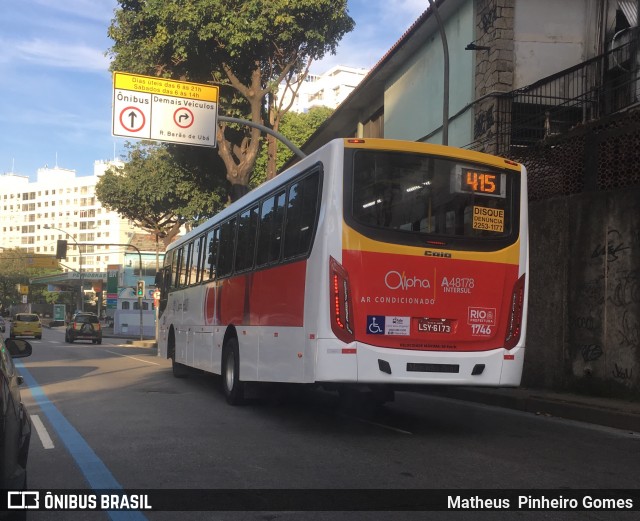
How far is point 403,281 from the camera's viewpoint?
7547 mm

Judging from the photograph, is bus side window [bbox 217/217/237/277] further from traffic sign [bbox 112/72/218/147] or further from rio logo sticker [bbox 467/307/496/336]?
traffic sign [bbox 112/72/218/147]

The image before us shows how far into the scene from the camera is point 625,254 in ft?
33.8

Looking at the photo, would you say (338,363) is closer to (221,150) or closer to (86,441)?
(86,441)

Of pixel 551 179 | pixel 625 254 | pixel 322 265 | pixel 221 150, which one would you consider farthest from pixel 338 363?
pixel 221 150

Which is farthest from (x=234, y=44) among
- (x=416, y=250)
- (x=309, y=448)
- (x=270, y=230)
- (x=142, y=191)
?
(x=142, y=191)

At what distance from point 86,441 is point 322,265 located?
3.22m

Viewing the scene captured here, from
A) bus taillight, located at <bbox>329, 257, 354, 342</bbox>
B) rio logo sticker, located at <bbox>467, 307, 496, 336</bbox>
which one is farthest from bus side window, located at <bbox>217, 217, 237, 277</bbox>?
rio logo sticker, located at <bbox>467, 307, 496, 336</bbox>

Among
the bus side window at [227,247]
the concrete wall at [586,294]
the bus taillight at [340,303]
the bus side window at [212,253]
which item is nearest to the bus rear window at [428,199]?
the bus taillight at [340,303]

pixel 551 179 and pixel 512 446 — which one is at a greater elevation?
pixel 551 179

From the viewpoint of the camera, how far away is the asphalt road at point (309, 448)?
5.50m

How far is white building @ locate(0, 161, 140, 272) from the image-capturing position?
476 feet

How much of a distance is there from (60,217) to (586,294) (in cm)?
15383

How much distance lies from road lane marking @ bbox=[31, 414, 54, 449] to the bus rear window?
4.09 meters

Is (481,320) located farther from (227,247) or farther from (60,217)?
(60,217)
